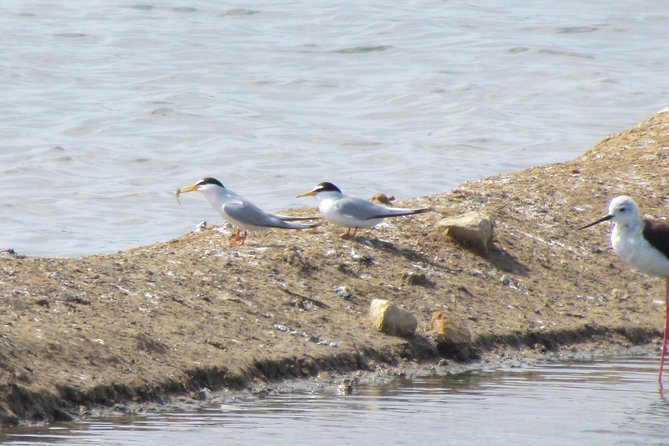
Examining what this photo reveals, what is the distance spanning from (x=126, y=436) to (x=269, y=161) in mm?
12933

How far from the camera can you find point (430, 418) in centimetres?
748

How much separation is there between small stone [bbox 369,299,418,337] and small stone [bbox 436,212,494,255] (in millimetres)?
1774

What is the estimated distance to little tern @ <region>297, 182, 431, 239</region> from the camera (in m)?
10.7

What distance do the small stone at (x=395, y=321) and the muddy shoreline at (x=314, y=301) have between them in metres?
0.07

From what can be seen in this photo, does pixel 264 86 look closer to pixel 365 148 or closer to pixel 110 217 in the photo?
pixel 365 148

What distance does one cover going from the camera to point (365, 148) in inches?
800

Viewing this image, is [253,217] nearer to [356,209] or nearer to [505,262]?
[356,209]

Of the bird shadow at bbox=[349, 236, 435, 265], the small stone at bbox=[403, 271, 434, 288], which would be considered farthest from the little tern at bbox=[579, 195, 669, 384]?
the bird shadow at bbox=[349, 236, 435, 265]

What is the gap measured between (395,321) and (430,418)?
1.82 meters

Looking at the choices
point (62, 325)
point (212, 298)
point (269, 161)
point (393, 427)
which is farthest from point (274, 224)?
point (269, 161)

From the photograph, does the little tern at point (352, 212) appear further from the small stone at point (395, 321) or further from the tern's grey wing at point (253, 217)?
the small stone at point (395, 321)

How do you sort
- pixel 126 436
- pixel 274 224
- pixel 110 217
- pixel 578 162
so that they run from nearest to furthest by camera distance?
1. pixel 126 436
2. pixel 274 224
3. pixel 578 162
4. pixel 110 217

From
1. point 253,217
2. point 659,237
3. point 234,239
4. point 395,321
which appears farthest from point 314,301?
point 659,237

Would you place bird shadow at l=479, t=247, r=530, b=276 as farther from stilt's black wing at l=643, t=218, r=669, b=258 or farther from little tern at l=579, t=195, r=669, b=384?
stilt's black wing at l=643, t=218, r=669, b=258
